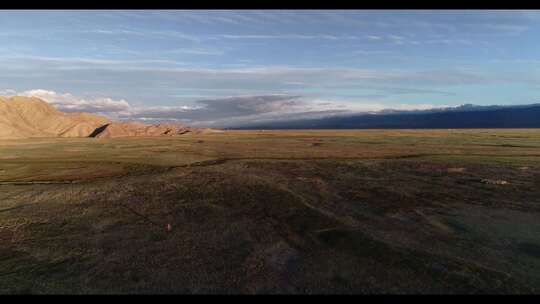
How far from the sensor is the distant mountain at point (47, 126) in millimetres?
158875

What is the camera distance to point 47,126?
179m

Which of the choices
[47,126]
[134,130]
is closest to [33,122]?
[47,126]

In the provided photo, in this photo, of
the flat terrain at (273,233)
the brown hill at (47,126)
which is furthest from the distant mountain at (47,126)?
the flat terrain at (273,233)

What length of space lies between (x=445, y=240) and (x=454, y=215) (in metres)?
5.82

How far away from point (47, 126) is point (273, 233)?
200864 millimetres

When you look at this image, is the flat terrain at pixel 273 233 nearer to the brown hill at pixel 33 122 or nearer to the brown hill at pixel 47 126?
the brown hill at pixel 47 126

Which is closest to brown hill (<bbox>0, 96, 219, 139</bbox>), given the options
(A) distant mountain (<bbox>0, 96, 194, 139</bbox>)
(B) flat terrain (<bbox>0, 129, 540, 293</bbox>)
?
(A) distant mountain (<bbox>0, 96, 194, 139</bbox>)

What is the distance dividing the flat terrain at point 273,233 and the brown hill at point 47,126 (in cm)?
14105

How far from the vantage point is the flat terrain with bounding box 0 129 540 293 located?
13.7 metres

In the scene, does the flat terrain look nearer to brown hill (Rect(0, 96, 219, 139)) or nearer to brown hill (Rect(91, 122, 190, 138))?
brown hill (Rect(91, 122, 190, 138))

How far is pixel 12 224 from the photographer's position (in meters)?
22.0
